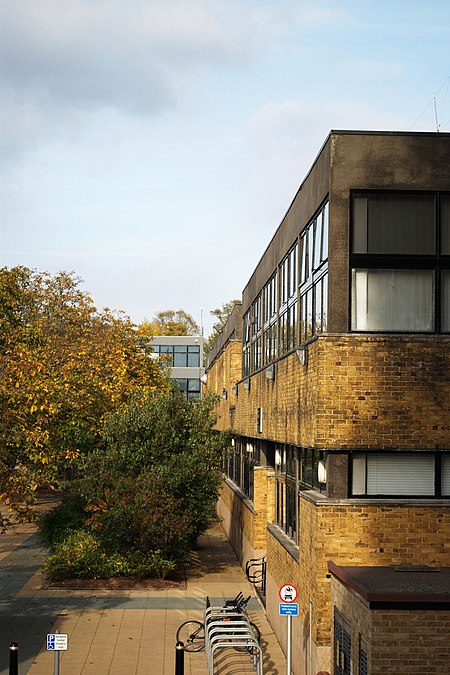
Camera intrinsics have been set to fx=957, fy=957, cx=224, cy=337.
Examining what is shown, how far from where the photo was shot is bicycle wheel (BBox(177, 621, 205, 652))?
17.8 meters

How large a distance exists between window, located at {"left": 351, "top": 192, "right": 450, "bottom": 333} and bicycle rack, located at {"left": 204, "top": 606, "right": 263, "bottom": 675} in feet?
17.9

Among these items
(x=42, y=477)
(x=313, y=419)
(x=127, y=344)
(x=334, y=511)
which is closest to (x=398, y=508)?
(x=334, y=511)

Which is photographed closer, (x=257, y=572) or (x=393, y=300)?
(x=393, y=300)

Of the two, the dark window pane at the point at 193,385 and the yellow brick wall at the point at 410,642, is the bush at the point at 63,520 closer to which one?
the yellow brick wall at the point at 410,642

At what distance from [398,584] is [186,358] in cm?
7029

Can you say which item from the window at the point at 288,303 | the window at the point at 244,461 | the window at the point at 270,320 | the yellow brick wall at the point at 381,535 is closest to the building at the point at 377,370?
the yellow brick wall at the point at 381,535

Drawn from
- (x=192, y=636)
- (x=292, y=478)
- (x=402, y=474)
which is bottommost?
(x=192, y=636)

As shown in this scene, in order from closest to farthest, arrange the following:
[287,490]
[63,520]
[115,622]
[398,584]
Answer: [398,584] < [287,490] < [115,622] < [63,520]

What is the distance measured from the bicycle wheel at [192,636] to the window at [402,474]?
5.32 m

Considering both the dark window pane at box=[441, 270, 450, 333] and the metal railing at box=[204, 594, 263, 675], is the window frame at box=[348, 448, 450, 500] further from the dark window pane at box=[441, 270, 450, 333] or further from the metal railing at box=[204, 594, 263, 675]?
the metal railing at box=[204, 594, 263, 675]

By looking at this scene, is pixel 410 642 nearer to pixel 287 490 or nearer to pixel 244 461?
pixel 287 490

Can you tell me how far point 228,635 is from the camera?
52.0 ft

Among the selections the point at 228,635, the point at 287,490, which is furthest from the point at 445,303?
the point at 287,490

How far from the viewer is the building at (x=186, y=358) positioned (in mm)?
80875
